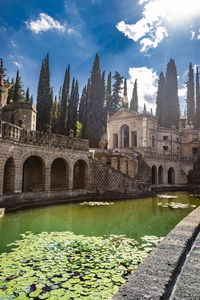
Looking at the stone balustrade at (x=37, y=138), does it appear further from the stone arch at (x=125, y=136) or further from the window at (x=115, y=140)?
the window at (x=115, y=140)

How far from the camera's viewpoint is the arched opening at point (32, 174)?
58.3 feet

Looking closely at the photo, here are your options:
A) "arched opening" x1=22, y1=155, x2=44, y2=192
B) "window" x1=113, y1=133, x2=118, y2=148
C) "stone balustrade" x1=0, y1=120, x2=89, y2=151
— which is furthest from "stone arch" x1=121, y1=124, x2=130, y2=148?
"arched opening" x1=22, y1=155, x2=44, y2=192

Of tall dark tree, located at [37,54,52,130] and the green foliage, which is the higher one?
tall dark tree, located at [37,54,52,130]

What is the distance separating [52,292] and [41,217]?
7.30 m

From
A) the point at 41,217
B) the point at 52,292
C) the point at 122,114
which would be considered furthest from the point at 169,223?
the point at 122,114

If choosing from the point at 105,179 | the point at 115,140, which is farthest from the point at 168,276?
the point at 115,140

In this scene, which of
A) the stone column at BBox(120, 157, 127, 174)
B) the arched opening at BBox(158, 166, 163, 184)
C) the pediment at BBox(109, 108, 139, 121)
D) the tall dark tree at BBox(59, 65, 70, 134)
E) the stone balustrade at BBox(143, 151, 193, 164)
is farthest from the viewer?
the tall dark tree at BBox(59, 65, 70, 134)

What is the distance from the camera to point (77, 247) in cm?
641

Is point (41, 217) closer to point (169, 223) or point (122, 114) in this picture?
point (169, 223)

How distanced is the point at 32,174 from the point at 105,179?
675 centimetres

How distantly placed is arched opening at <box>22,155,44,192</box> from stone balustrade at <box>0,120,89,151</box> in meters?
2.91

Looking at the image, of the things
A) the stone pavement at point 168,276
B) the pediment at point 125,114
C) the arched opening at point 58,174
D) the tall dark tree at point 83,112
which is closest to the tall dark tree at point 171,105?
the pediment at point 125,114

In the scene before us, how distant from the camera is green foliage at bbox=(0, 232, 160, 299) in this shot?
13.0 ft

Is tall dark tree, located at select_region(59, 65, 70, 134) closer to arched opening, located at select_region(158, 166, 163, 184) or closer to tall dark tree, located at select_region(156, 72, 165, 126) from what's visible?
tall dark tree, located at select_region(156, 72, 165, 126)
